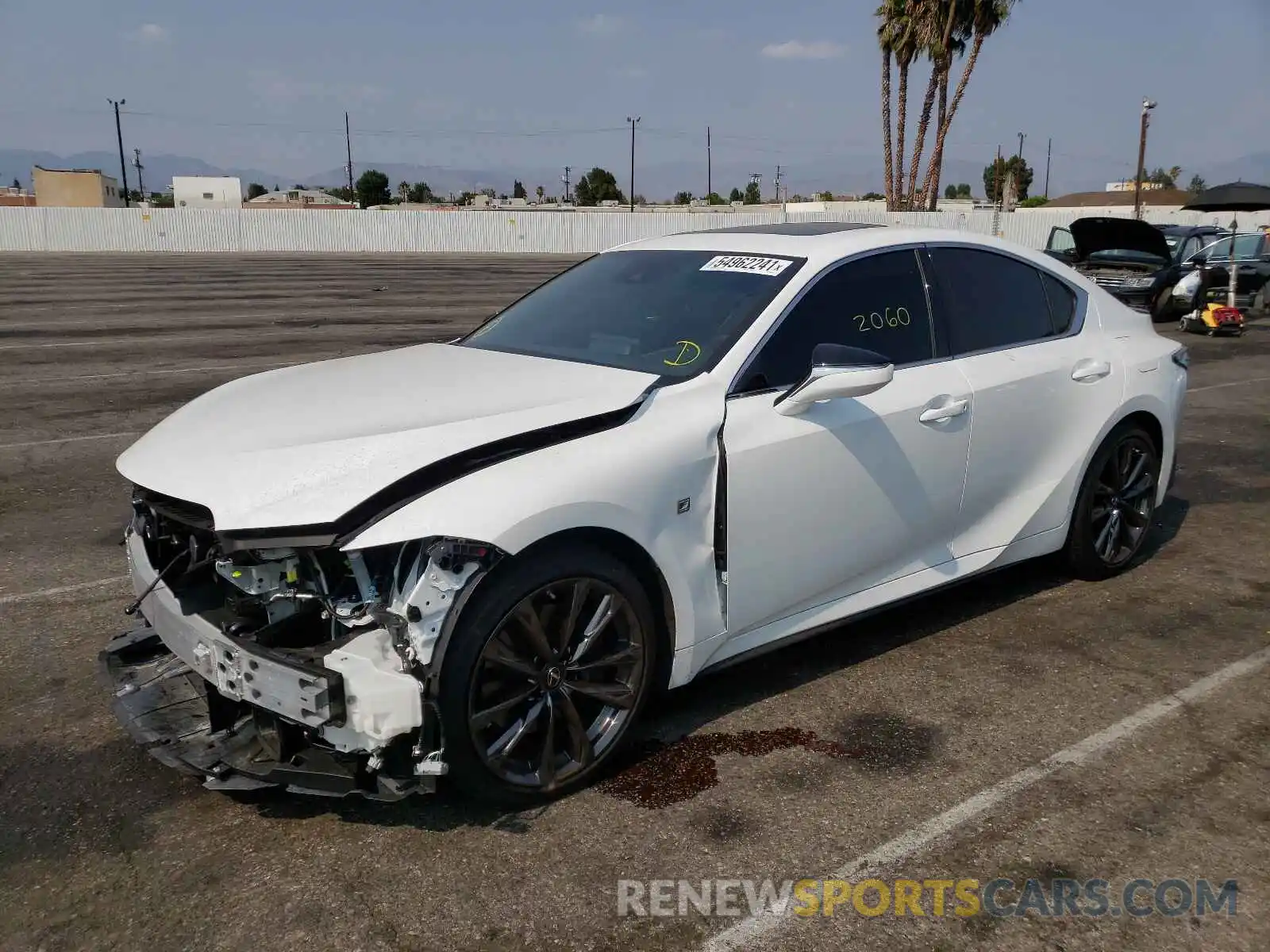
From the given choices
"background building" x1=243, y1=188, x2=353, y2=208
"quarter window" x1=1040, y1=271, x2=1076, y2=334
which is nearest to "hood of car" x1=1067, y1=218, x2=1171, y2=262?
A: "quarter window" x1=1040, y1=271, x2=1076, y2=334

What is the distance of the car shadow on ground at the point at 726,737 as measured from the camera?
329cm

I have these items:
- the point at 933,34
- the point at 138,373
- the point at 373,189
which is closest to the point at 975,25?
the point at 933,34

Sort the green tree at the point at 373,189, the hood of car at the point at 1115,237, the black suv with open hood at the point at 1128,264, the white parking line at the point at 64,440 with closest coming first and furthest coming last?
the white parking line at the point at 64,440 < the hood of car at the point at 1115,237 < the black suv with open hood at the point at 1128,264 < the green tree at the point at 373,189

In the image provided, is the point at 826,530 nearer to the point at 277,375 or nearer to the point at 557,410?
the point at 557,410

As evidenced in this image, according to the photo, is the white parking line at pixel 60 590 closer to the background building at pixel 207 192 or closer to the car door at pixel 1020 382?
the car door at pixel 1020 382

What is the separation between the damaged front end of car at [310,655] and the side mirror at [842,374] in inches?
50.5

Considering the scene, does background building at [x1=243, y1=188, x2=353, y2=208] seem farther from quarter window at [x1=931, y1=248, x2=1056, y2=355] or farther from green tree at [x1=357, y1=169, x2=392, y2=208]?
quarter window at [x1=931, y1=248, x2=1056, y2=355]

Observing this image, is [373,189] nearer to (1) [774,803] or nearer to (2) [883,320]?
(2) [883,320]

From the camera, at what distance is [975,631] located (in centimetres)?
482

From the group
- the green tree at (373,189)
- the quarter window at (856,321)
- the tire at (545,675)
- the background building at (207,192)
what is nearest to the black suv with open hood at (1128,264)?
the quarter window at (856,321)

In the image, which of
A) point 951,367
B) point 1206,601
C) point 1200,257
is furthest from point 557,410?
point 1200,257

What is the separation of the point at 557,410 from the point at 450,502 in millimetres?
547

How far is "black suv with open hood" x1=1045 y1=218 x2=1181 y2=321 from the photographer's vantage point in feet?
55.8

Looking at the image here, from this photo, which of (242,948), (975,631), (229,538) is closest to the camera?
(242,948)
